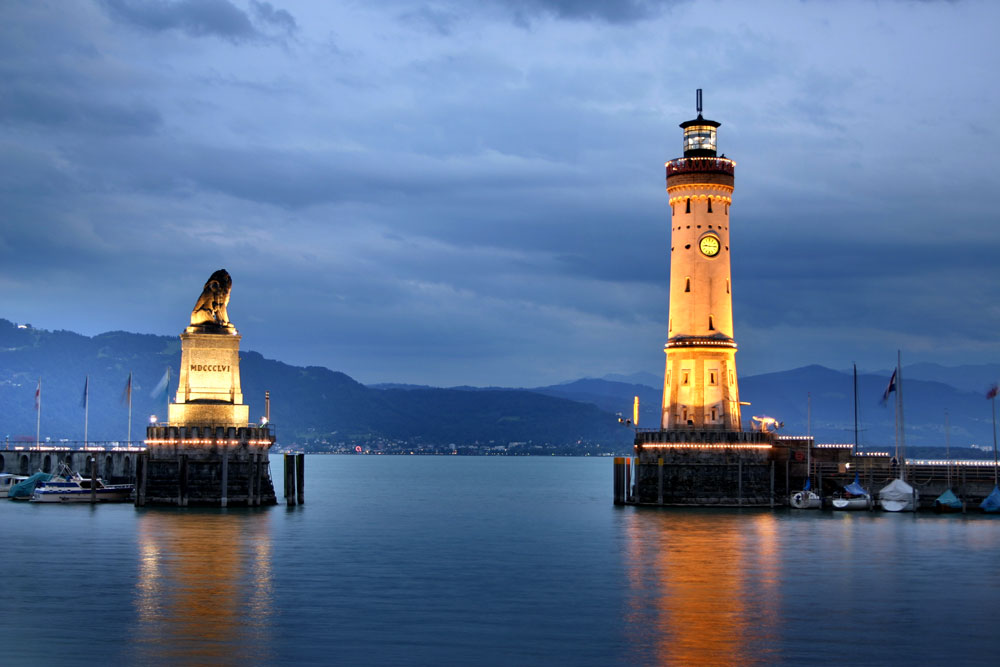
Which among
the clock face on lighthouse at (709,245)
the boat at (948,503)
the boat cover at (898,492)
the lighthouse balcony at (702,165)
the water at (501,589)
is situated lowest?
the water at (501,589)

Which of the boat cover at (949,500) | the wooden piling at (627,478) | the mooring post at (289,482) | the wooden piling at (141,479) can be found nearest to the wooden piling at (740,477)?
the wooden piling at (627,478)

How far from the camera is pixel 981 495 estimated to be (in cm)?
9031

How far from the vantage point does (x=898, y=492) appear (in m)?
90.5

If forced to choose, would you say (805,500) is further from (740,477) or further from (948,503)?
(948,503)

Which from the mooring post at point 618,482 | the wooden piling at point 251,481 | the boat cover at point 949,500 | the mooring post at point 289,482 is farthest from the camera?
the mooring post at point 618,482

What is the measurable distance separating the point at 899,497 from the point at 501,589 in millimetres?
45390

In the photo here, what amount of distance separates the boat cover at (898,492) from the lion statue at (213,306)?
4625 cm

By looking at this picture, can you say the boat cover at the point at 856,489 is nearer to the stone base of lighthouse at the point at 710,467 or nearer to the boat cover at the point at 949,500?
the boat cover at the point at 949,500

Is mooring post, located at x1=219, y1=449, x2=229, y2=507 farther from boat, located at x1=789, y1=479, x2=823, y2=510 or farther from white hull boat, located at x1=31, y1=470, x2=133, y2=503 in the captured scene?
boat, located at x1=789, y1=479, x2=823, y2=510

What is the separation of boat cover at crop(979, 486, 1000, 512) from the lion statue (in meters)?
52.2

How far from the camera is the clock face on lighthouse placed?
92125 millimetres

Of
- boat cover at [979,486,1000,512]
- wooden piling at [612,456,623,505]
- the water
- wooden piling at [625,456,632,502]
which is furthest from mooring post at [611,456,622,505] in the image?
boat cover at [979,486,1000,512]

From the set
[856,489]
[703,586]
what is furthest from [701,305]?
[703,586]

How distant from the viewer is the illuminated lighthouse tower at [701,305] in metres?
91.4
